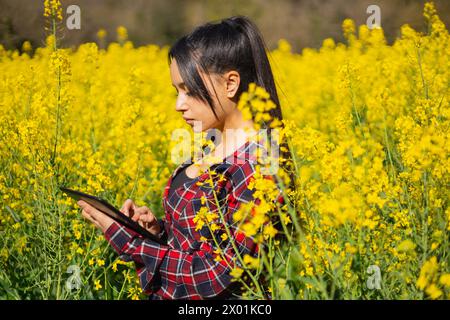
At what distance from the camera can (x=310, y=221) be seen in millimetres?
2062

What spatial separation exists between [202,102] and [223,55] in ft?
0.56

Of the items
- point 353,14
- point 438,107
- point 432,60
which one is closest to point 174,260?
point 438,107

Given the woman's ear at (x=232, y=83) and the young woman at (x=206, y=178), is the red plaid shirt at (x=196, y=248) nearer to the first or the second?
the young woman at (x=206, y=178)

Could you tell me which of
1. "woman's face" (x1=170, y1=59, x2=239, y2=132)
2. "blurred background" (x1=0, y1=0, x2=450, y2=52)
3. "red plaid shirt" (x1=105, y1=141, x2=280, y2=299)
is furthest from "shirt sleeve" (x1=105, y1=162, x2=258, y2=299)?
"blurred background" (x1=0, y1=0, x2=450, y2=52)

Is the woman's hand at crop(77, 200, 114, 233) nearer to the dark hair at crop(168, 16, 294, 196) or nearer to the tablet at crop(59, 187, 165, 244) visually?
the tablet at crop(59, 187, 165, 244)

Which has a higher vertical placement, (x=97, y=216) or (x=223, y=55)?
(x=223, y=55)

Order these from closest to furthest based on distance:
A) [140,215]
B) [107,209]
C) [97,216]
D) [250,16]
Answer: [107,209] < [97,216] < [140,215] < [250,16]

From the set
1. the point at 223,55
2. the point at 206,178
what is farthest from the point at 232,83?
the point at 206,178

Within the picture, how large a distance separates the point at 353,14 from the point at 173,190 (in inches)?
344

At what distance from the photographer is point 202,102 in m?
2.13

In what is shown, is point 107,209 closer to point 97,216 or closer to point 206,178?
point 97,216

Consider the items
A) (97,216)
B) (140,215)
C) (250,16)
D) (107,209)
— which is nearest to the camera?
(107,209)

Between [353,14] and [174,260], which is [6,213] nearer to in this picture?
[174,260]

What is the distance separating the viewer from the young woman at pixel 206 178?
6.64ft
